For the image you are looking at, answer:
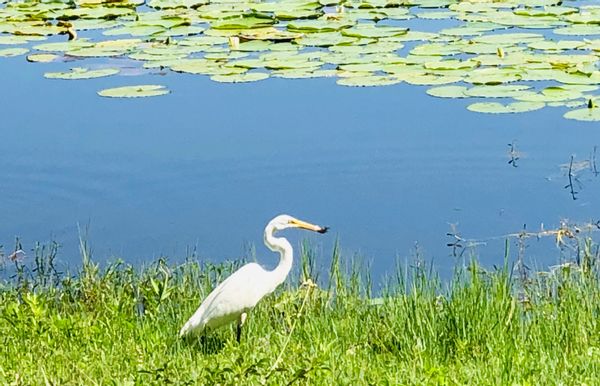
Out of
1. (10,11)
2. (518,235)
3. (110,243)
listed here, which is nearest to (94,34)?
(10,11)

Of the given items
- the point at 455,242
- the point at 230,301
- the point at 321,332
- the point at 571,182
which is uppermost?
the point at 230,301

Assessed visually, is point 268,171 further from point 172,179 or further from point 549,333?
point 549,333

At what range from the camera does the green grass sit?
3.83m

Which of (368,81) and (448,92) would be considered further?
(368,81)


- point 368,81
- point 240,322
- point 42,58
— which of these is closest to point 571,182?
point 368,81

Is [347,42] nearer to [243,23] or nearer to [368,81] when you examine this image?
[368,81]

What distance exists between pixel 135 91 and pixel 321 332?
4.74 m

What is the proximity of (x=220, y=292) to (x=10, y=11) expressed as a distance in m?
8.57

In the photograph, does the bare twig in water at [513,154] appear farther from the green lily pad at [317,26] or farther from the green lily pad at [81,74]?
the green lily pad at [81,74]

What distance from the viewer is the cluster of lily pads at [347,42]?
341 inches

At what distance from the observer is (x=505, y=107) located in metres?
8.02

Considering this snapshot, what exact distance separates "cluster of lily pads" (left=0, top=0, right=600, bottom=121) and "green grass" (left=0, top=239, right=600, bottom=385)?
9.82 ft

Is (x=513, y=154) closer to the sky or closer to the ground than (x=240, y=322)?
closer to the ground

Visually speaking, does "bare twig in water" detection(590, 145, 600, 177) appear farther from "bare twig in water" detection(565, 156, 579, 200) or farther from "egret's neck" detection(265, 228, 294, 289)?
"egret's neck" detection(265, 228, 294, 289)
